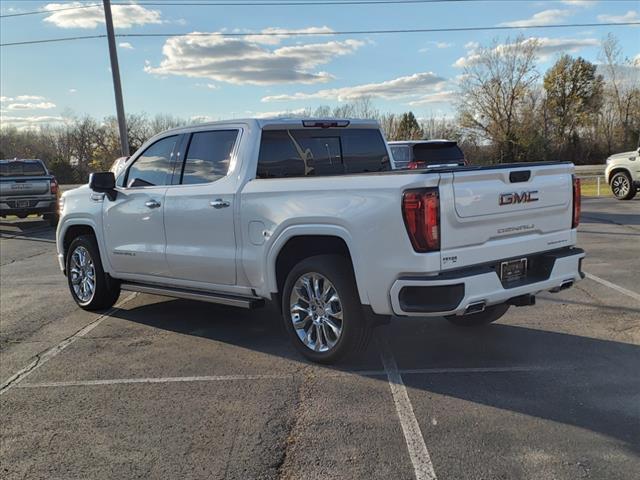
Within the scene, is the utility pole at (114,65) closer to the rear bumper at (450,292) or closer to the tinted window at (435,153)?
the tinted window at (435,153)

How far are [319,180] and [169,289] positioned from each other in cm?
227

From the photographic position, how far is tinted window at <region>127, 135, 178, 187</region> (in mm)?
5887

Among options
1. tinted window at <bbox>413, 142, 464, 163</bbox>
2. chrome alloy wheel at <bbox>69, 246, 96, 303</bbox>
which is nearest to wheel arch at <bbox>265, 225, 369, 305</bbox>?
chrome alloy wheel at <bbox>69, 246, 96, 303</bbox>

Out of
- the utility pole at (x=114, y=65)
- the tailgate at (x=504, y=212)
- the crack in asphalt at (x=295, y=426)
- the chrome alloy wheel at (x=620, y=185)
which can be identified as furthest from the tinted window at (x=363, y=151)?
the chrome alloy wheel at (x=620, y=185)

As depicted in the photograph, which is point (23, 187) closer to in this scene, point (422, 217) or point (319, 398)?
point (319, 398)

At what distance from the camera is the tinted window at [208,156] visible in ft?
17.7

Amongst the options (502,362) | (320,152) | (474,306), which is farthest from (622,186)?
(474,306)

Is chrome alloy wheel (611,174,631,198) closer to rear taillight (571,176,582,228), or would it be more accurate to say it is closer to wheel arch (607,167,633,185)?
wheel arch (607,167,633,185)

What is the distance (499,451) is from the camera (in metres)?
3.33

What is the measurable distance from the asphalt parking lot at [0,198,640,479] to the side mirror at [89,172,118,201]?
1.42m

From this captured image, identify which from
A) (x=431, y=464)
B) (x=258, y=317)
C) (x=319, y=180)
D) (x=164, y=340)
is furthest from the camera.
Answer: (x=258, y=317)

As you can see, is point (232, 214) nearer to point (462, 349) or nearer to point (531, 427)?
point (462, 349)

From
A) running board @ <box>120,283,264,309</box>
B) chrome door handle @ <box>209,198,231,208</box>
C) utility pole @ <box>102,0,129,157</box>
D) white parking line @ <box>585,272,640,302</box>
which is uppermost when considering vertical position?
utility pole @ <box>102,0,129,157</box>

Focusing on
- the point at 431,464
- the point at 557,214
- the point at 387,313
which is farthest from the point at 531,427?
the point at 557,214
